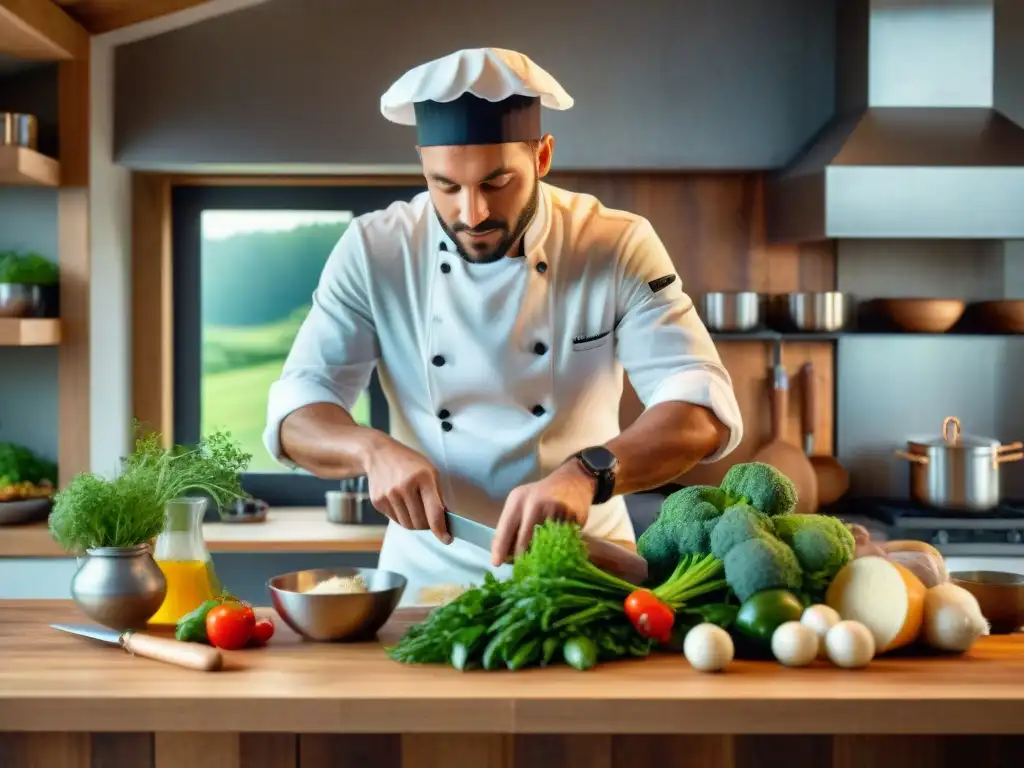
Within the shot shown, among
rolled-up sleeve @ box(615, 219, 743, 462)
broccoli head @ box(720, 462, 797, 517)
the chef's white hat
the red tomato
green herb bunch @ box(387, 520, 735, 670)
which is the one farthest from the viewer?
rolled-up sleeve @ box(615, 219, 743, 462)

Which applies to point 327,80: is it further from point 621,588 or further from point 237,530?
point 621,588

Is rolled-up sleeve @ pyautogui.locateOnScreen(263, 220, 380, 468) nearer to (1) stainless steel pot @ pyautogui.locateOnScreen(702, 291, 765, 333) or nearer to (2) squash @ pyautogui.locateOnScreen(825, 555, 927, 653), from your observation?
(2) squash @ pyautogui.locateOnScreen(825, 555, 927, 653)

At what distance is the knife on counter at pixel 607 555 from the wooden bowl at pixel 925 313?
2572 mm

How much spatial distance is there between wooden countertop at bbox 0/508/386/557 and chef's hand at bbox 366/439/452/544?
182 cm

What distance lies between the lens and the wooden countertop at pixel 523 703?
5.17 feet

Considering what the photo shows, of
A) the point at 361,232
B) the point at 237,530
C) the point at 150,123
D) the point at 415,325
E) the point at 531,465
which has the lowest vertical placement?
the point at 237,530

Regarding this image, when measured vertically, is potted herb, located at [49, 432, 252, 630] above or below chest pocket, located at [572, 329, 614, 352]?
below

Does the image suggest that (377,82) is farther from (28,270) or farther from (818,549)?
(818,549)

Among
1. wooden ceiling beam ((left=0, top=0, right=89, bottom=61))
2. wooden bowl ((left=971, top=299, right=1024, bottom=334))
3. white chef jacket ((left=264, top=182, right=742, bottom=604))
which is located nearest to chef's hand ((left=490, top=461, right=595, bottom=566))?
white chef jacket ((left=264, top=182, right=742, bottom=604))

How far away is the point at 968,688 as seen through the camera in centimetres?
164

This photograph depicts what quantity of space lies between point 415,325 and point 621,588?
101cm

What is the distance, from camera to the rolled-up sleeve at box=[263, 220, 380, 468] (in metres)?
2.57

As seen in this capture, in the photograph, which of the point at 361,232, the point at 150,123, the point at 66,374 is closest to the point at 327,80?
the point at 150,123

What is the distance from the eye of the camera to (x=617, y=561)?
6.35 feet
